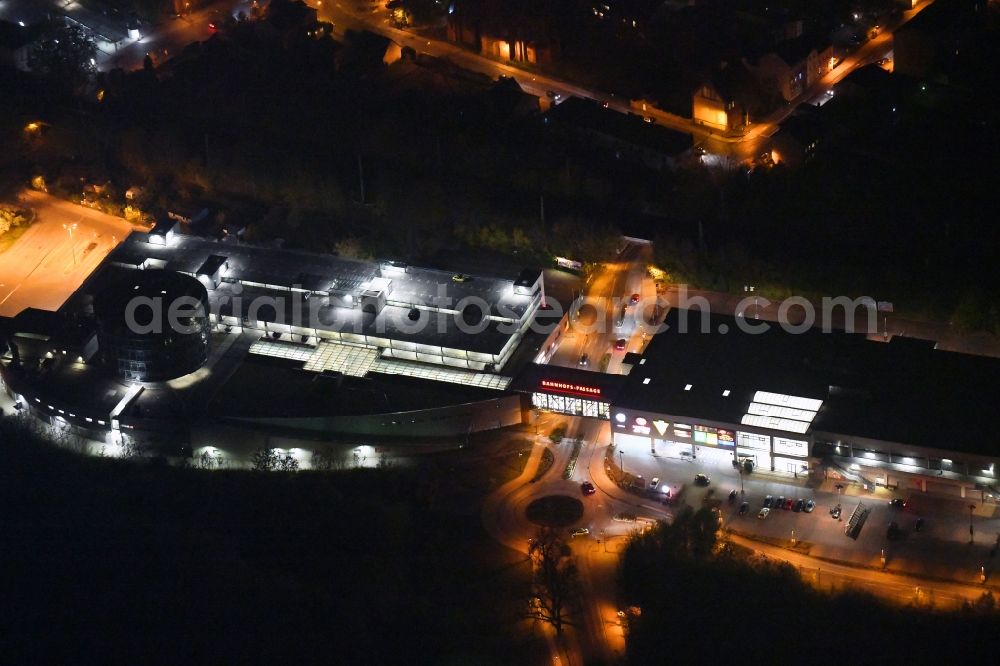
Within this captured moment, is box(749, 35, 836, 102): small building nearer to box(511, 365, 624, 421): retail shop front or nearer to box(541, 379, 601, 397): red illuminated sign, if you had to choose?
box(511, 365, 624, 421): retail shop front

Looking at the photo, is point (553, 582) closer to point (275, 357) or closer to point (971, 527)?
point (971, 527)

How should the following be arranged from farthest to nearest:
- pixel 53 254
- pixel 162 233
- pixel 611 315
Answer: pixel 53 254, pixel 162 233, pixel 611 315

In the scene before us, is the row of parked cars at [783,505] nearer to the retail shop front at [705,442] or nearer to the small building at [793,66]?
the retail shop front at [705,442]

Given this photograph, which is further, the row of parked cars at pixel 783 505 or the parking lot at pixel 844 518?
the row of parked cars at pixel 783 505

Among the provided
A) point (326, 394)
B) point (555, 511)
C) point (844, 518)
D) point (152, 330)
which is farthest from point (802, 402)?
point (152, 330)

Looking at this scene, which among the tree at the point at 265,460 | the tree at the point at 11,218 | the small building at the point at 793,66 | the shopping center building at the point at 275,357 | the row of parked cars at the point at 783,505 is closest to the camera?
the row of parked cars at the point at 783,505

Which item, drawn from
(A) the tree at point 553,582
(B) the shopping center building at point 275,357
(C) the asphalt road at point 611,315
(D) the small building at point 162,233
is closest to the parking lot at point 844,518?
(A) the tree at point 553,582

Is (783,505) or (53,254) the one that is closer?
(783,505)
